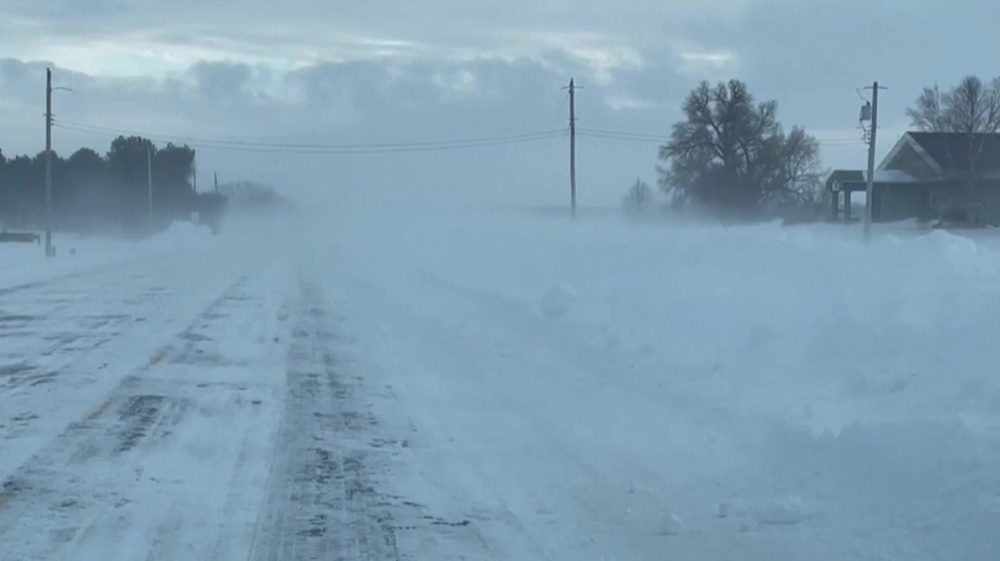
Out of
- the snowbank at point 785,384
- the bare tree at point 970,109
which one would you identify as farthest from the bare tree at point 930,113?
the snowbank at point 785,384

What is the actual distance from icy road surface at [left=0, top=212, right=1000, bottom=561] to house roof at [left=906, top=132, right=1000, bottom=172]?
47.1 m

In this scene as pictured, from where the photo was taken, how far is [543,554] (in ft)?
25.6

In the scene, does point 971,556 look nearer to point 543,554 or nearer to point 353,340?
point 543,554

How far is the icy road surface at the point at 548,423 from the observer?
8.23m

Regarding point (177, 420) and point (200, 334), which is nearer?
point (177, 420)

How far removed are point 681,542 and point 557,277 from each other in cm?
2156

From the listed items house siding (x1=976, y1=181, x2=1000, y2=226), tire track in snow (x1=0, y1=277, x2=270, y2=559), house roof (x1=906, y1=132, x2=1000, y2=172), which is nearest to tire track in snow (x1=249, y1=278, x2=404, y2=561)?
tire track in snow (x1=0, y1=277, x2=270, y2=559)

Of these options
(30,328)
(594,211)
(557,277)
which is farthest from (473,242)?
(30,328)

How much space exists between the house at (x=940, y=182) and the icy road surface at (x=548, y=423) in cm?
4601

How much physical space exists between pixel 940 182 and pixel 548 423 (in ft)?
197

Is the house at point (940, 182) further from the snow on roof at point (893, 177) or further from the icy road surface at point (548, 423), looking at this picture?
the icy road surface at point (548, 423)

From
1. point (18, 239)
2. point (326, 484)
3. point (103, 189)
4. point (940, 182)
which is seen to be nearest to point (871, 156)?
point (940, 182)

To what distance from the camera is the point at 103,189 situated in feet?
348

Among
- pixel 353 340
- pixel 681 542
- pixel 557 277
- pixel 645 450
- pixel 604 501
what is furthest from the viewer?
pixel 557 277
